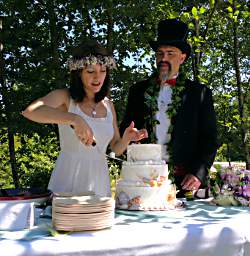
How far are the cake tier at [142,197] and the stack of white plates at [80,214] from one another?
405 mm

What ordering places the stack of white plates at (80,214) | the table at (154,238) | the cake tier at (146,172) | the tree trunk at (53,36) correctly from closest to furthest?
the table at (154,238) → the stack of white plates at (80,214) → the cake tier at (146,172) → the tree trunk at (53,36)

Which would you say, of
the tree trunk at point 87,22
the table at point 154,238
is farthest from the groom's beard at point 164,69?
the tree trunk at point 87,22

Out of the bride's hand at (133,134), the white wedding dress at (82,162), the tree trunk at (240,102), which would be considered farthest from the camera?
the tree trunk at (240,102)

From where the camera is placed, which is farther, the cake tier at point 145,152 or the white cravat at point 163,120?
the white cravat at point 163,120

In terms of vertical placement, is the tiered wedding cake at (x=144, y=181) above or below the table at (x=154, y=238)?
above

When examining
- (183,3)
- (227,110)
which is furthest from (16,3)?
(227,110)

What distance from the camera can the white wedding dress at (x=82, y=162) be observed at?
252 cm

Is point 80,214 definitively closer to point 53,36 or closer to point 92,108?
point 92,108

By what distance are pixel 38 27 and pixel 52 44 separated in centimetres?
31

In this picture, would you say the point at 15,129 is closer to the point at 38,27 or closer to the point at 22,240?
the point at 38,27

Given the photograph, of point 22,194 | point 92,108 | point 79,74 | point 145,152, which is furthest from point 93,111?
point 22,194

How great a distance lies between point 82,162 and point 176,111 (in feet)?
2.51

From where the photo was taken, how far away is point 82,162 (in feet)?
8.32

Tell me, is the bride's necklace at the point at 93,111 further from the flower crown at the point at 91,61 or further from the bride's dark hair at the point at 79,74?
the flower crown at the point at 91,61
